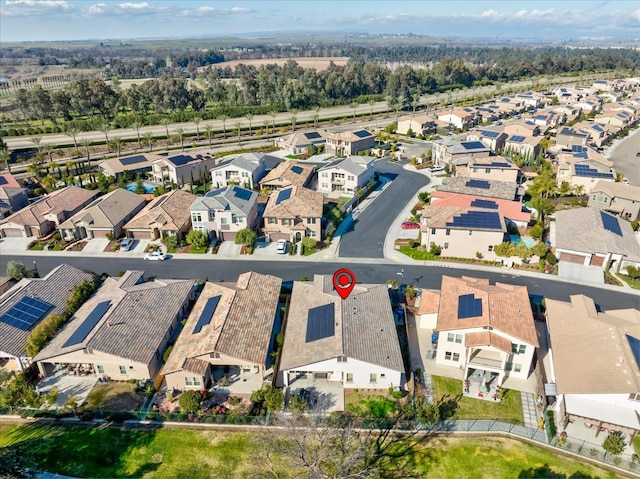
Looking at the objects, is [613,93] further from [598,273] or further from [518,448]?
[518,448]

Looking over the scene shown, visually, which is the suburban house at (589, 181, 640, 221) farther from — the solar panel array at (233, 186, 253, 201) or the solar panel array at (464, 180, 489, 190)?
the solar panel array at (233, 186, 253, 201)

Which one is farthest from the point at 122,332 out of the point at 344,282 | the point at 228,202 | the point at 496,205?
the point at 496,205

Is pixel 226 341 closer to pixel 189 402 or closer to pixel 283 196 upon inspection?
pixel 189 402

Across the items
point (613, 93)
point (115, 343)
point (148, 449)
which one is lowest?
point (148, 449)

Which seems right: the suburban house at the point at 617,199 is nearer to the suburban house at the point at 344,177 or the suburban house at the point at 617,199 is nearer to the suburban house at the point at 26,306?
the suburban house at the point at 344,177

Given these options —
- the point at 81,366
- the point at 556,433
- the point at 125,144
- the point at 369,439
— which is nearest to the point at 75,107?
the point at 125,144

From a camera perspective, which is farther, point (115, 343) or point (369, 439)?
point (115, 343)
